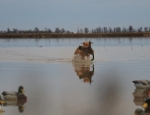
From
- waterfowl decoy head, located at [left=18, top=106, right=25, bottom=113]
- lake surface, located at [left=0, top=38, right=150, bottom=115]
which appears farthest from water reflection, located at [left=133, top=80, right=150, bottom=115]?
waterfowl decoy head, located at [left=18, top=106, right=25, bottom=113]

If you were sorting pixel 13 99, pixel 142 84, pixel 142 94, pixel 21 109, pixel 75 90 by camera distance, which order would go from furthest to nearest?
pixel 75 90 → pixel 142 84 → pixel 142 94 → pixel 13 99 → pixel 21 109

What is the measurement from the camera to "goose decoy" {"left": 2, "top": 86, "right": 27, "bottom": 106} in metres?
8.45

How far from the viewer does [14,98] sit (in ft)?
28.2

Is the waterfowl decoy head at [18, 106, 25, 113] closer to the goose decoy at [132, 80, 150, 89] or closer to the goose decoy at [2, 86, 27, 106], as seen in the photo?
the goose decoy at [2, 86, 27, 106]

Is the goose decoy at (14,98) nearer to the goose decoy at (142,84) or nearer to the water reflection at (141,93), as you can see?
the water reflection at (141,93)

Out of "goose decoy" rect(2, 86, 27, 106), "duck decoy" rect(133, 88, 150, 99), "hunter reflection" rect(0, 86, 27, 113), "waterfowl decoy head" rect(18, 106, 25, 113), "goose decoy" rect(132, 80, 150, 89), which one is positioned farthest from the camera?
"goose decoy" rect(132, 80, 150, 89)

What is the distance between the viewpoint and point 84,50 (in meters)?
19.4

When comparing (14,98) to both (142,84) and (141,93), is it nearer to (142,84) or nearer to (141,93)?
(141,93)

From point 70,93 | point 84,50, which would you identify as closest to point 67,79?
point 70,93

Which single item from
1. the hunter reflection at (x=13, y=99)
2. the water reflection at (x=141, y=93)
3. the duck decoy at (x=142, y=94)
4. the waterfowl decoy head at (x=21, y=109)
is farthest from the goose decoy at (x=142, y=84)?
the waterfowl decoy head at (x=21, y=109)

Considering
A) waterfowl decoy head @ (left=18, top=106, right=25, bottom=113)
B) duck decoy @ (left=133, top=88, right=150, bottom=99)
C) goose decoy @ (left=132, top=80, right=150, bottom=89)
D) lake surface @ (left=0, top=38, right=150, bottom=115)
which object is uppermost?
goose decoy @ (left=132, top=80, right=150, bottom=89)

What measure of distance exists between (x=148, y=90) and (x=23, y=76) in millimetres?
5109

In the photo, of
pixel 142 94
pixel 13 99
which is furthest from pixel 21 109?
pixel 142 94

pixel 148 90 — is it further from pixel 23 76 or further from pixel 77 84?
pixel 23 76
